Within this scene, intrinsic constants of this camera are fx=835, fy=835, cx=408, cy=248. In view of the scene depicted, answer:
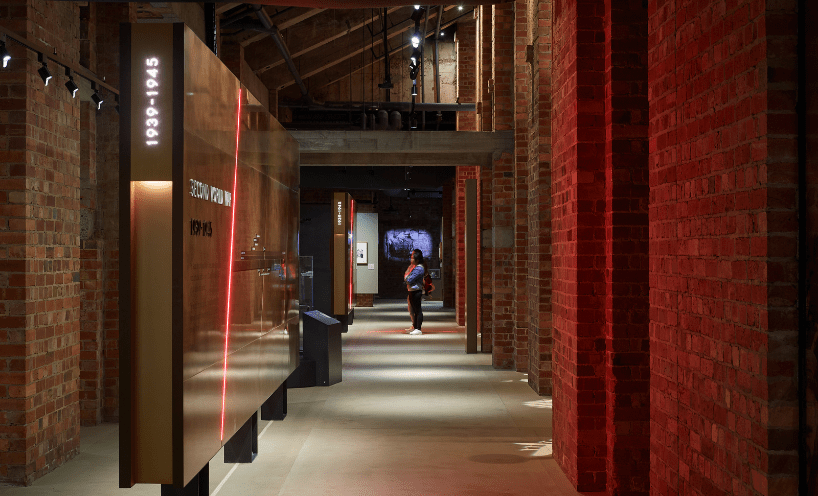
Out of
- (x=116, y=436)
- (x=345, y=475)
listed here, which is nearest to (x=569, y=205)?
(x=345, y=475)

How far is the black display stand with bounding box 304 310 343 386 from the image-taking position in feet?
32.1

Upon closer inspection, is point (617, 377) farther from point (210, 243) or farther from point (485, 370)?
point (485, 370)

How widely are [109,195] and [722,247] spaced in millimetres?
6154

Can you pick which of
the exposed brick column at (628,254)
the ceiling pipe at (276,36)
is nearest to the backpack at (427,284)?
the ceiling pipe at (276,36)

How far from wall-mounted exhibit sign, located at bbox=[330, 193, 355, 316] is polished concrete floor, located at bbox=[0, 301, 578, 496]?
700 centimetres

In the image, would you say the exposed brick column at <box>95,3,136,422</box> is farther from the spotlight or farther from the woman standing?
the woman standing

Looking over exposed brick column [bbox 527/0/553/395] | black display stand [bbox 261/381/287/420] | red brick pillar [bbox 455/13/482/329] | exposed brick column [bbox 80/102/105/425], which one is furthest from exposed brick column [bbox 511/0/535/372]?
red brick pillar [bbox 455/13/482/329]

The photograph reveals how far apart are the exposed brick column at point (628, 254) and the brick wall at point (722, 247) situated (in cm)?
127

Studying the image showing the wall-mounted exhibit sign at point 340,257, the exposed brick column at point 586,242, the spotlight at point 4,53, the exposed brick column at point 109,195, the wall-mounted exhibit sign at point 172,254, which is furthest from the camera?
the wall-mounted exhibit sign at point 340,257

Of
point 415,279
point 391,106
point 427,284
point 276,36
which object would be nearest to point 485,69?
point 276,36

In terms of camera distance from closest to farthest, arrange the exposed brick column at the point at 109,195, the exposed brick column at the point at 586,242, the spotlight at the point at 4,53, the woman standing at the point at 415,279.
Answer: the spotlight at the point at 4,53 → the exposed brick column at the point at 586,242 → the exposed brick column at the point at 109,195 → the woman standing at the point at 415,279

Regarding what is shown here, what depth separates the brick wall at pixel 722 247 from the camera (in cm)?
231

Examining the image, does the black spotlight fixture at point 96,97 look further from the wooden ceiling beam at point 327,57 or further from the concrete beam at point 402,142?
the wooden ceiling beam at point 327,57

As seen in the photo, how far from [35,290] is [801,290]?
15.2 feet
